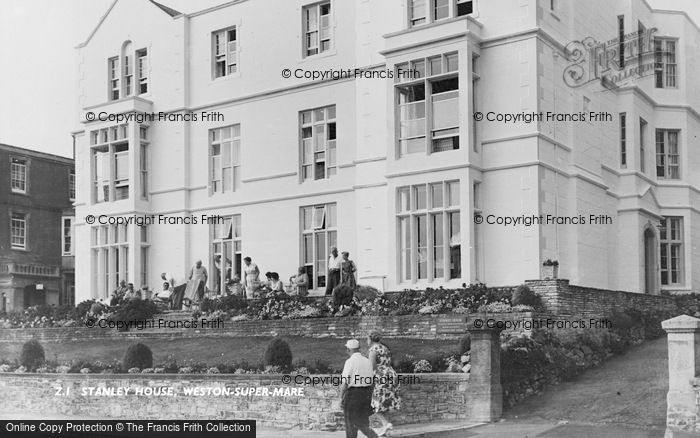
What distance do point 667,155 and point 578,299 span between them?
12.7 meters

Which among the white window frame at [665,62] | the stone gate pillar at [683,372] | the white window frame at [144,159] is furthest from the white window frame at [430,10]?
the stone gate pillar at [683,372]

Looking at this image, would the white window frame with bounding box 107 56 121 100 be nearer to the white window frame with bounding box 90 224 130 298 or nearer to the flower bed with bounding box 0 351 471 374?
the white window frame with bounding box 90 224 130 298

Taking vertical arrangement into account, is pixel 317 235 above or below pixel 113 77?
below

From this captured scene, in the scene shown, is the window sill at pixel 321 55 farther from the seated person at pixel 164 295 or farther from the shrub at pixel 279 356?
the shrub at pixel 279 356

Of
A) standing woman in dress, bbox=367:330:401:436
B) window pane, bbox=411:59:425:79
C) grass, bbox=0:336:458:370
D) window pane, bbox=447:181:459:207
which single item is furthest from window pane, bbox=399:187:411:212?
standing woman in dress, bbox=367:330:401:436

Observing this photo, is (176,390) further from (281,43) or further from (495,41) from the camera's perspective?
(281,43)

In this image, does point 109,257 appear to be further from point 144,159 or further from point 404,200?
point 404,200

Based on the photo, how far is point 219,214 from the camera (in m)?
36.2

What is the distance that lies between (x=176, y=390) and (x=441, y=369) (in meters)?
5.69

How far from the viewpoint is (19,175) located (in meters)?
45.0

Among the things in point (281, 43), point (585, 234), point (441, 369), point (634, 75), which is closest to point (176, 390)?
point (441, 369)

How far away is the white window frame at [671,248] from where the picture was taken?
34.9m

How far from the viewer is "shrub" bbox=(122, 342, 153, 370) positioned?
912 inches

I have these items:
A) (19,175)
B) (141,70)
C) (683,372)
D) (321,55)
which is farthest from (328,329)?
(19,175)
